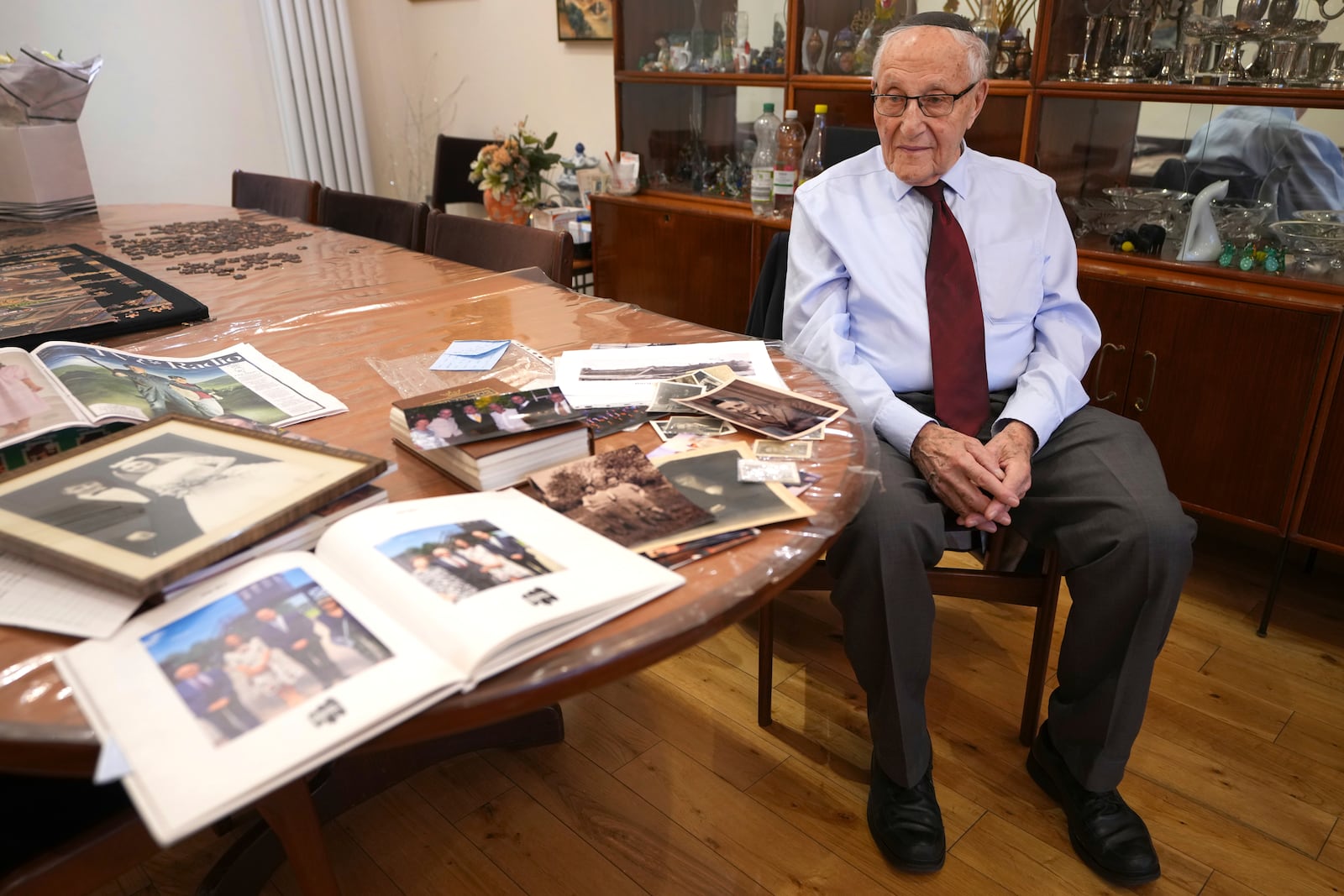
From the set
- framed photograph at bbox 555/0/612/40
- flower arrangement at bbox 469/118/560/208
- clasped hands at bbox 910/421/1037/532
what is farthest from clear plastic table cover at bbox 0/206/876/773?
framed photograph at bbox 555/0/612/40

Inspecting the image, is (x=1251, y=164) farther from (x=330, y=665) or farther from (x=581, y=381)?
(x=330, y=665)

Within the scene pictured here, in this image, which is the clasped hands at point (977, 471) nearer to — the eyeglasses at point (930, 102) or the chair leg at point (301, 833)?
the eyeglasses at point (930, 102)

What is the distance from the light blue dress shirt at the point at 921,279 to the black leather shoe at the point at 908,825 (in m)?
0.69

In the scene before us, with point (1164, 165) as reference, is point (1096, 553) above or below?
below

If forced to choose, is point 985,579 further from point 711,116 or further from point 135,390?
point 711,116

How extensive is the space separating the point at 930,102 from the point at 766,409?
2.56 feet

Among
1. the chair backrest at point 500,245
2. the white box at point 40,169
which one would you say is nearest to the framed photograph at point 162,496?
the chair backrest at point 500,245

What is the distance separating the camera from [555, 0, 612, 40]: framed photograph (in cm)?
370

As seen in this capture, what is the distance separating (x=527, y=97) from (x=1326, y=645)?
3804mm

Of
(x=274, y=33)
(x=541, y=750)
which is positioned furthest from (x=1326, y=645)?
(x=274, y=33)

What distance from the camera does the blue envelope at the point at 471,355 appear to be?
142cm

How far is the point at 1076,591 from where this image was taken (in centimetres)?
141

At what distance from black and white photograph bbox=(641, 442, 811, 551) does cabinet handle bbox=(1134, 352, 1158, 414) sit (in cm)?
145

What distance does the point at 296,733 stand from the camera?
0.62 m
